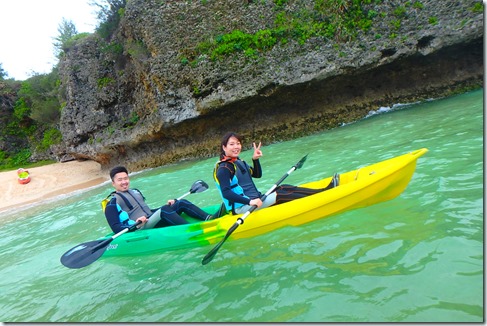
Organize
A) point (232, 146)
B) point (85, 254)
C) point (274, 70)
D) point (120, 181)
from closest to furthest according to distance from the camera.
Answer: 1. point (85, 254)
2. point (232, 146)
3. point (120, 181)
4. point (274, 70)

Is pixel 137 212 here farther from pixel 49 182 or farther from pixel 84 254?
pixel 49 182

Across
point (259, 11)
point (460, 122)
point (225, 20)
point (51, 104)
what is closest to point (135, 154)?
point (225, 20)

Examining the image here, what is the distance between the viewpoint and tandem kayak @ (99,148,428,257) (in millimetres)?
3766

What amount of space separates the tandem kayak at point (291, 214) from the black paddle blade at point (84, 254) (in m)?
0.20

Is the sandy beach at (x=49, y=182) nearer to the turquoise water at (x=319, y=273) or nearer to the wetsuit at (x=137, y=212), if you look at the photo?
the turquoise water at (x=319, y=273)

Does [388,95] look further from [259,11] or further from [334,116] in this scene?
[259,11]

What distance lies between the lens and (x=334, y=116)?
12391 mm

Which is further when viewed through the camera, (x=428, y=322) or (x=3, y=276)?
(x=3, y=276)

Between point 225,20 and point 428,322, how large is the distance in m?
12.6

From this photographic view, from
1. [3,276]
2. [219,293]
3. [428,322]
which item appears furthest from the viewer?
[3,276]

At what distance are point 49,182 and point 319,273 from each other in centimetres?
1585

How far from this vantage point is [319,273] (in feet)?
9.25

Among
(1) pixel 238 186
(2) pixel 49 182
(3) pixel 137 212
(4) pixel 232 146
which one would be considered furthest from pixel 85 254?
(2) pixel 49 182

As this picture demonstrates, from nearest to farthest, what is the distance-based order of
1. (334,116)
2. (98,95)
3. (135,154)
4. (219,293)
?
(219,293)
(334,116)
(135,154)
(98,95)
